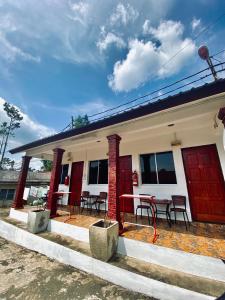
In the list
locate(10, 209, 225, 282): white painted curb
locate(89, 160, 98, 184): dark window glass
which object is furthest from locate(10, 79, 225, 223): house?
locate(10, 209, 225, 282): white painted curb

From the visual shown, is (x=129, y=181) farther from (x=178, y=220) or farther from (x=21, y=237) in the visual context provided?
(x=21, y=237)

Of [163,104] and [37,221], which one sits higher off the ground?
[163,104]

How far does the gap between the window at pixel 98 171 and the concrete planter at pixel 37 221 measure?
2645mm

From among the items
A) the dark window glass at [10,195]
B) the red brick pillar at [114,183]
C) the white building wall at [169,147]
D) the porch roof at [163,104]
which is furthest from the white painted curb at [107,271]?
the dark window glass at [10,195]

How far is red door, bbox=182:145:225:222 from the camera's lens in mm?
3949

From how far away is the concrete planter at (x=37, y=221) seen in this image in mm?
4200

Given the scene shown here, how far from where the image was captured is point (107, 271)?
253 centimetres

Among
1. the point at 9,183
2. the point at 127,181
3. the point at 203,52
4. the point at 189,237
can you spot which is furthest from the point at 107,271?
the point at 9,183

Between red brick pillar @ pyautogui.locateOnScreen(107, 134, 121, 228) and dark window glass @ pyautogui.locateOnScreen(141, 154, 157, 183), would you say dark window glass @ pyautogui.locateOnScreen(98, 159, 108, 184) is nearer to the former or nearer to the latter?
dark window glass @ pyautogui.locateOnScreen(141, 154, 157, 183)

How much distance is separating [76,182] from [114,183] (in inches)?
173

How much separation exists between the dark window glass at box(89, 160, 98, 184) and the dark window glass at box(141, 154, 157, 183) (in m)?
2.43

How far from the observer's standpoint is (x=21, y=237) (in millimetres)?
4289

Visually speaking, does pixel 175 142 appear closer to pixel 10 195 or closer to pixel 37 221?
pixel 37 221

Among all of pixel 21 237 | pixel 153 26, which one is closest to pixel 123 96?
pixel 153 26
